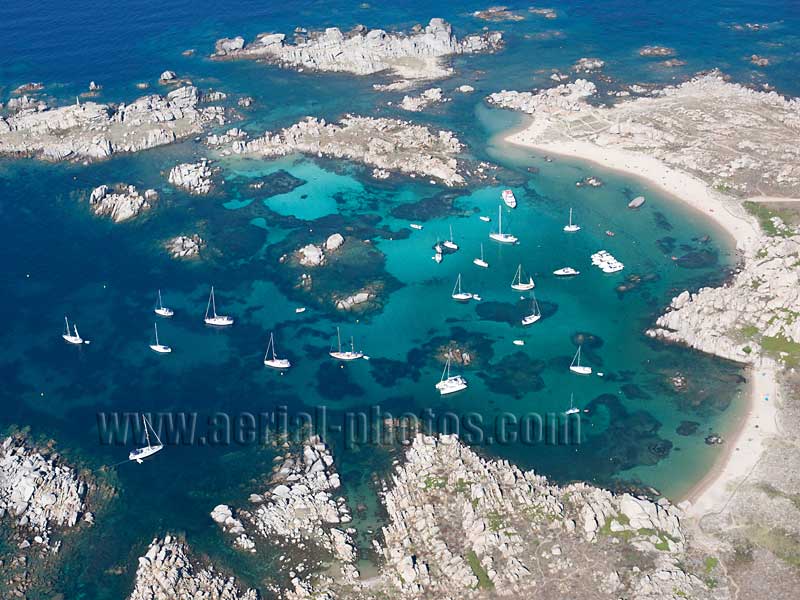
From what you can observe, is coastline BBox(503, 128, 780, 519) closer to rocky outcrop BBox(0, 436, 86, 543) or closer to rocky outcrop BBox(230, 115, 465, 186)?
rocky outcrop BBox(230, 115, 465, 186)

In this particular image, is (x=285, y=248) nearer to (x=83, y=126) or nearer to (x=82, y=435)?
(x=82, y=435)

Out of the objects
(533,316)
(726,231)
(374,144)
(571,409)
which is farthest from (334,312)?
(726,231)

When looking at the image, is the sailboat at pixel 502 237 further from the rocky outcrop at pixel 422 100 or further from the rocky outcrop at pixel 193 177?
the rocky outcrop at pixel 193 177

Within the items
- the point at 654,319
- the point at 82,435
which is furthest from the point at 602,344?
the point at 82,435

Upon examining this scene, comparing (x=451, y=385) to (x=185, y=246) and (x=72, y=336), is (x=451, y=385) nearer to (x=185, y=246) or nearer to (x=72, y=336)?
(x=185, y=246)

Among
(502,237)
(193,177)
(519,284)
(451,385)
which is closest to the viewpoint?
(451,385)

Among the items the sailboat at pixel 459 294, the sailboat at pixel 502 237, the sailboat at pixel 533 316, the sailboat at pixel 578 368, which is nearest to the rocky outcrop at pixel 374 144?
the sailboat at pixel 502 237

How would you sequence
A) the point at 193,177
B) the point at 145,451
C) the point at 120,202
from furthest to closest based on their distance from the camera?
the point at 193,177 → the point at 120,202 → the point at 145,451
